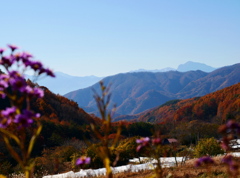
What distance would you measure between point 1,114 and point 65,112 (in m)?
61.7

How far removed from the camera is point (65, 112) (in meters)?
63.2

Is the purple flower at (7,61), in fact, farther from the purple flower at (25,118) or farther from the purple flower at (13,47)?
the purple flower at (25,118)

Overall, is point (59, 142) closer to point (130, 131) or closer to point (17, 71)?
point (130, 131)

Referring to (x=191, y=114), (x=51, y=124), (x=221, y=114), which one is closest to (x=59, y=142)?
(x=51, y=124)

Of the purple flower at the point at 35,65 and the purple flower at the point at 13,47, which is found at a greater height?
the purple flower at the point at 13,47

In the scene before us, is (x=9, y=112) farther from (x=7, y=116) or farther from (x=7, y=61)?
(x=7, y=61)

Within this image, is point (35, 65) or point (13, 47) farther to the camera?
point (13, 47)

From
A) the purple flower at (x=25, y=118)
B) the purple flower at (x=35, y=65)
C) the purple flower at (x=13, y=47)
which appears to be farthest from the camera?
the purple flower at (x=13, y=47)

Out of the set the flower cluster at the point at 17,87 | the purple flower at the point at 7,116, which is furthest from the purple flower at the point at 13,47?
the purple flower at the point at 7,116

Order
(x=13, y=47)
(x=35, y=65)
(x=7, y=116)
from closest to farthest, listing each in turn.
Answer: (x=7, y=116) < (x=35, y=65) < (x=13, y=47)

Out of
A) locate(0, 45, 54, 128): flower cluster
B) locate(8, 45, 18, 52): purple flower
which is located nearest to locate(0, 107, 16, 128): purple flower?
locate(0, 45, 54, 128): flower cluster

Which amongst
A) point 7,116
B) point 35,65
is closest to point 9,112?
point 7,116

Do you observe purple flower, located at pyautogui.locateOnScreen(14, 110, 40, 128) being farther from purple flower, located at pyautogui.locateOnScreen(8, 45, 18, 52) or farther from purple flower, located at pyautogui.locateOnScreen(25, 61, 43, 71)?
purple flower, located at pyautogui.locateOnScreen(8, 45, 18, 52)

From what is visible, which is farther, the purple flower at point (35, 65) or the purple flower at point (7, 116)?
the purple flower at point (35, 65)
